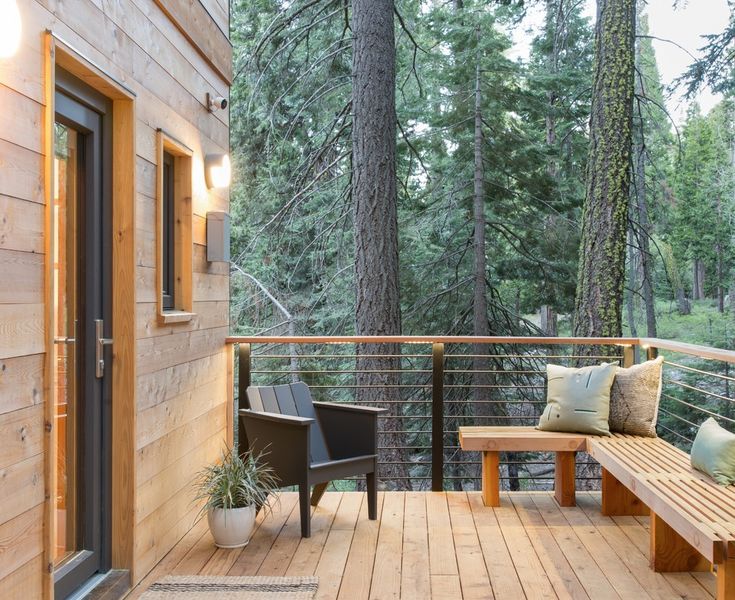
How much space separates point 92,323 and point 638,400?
2.85m

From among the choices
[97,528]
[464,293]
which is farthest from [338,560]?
[464,293]

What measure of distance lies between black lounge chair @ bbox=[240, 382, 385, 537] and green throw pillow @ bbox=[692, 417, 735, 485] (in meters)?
1.55

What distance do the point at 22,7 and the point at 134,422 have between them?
5.08 feet

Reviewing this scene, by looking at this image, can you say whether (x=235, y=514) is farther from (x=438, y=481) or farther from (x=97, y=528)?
(x=438, y=481)

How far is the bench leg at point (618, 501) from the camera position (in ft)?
13.5

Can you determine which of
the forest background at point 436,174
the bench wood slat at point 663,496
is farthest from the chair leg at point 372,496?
the forest background at point 436,174

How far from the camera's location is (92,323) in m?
2.83

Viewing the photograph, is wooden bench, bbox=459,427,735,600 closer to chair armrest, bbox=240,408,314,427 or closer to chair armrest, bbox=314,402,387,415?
chair armrest, bbox=314,402,387,415

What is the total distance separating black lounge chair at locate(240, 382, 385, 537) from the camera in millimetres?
3674

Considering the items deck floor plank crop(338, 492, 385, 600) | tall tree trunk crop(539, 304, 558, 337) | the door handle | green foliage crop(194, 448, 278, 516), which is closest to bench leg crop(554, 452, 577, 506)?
deck floor plank crop(338, 492, 385, 600)

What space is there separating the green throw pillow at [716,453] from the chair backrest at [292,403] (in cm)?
186

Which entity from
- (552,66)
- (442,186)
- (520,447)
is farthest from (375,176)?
(552,66)

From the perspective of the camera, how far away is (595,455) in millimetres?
3980

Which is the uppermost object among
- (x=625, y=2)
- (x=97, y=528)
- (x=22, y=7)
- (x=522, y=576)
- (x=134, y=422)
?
(x=625, y=2)
